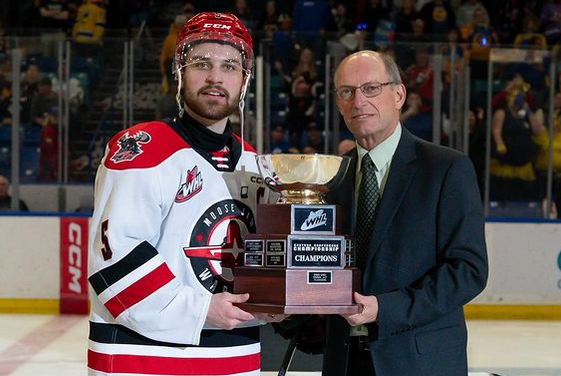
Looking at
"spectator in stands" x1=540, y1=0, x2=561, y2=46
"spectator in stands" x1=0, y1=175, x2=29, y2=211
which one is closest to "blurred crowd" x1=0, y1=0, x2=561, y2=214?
"spectator in stands" x1=0, y1=175, x2=29, y2=211

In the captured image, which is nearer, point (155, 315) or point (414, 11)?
point (155, 315)

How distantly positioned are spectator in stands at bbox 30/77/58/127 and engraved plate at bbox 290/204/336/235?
5888 millimetres

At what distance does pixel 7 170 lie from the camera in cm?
789

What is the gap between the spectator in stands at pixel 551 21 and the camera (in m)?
11.0

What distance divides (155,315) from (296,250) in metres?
0.33

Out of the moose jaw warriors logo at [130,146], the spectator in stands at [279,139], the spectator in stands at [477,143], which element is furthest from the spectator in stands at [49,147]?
the moose jaw warriors logo at [130,146]

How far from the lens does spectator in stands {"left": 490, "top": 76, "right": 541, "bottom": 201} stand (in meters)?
7.95

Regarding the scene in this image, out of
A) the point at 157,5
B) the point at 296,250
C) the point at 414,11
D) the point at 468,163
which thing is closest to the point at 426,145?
the point at 468,163

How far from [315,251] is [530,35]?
9.08 metres

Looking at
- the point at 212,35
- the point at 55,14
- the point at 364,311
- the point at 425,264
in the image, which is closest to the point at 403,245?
the point at 425,264

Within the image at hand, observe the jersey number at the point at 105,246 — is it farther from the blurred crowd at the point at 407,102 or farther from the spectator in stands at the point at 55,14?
the spectator in stands at the point at 55,14

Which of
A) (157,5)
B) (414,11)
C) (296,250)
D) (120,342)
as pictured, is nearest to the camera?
(296,250)

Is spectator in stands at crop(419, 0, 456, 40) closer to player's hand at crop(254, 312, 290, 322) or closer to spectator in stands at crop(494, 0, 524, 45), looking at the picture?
spectator in stands at crop(494, 0, 524, 45)

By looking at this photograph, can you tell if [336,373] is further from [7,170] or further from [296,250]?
[7,170]
